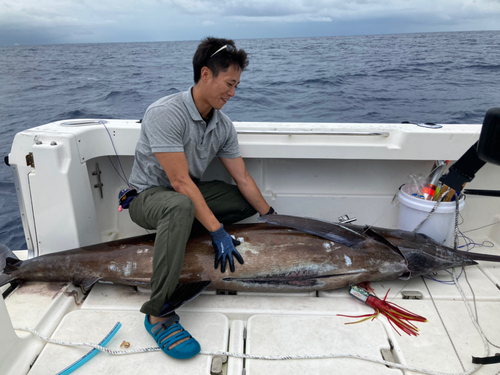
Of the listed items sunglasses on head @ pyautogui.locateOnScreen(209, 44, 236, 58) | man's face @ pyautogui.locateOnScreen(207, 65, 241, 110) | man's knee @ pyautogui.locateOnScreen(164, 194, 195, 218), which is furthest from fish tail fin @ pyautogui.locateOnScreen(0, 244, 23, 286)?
sunglasses on head @ pyautogui.locateOnScreen(209, 44, 236, 58)

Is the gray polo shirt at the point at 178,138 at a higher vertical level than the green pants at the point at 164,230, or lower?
higher

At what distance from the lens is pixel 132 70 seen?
63.4 ft

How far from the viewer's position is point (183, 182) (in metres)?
2.28

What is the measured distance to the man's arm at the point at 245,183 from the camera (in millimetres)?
A: 2775

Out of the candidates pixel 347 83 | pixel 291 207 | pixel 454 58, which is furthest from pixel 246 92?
pixel 454 58

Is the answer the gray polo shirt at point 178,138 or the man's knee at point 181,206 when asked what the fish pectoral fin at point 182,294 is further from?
the gray polo shirt at point 178,138

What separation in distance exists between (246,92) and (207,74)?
937 centimetres

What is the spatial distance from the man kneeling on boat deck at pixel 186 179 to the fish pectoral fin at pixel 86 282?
1.58 feet

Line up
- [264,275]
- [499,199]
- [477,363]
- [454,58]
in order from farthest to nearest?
[454,58], [499,199], [264,275], [477,363]

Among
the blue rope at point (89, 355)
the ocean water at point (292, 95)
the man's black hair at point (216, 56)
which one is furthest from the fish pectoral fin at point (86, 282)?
the ocean water at point (292, 95)

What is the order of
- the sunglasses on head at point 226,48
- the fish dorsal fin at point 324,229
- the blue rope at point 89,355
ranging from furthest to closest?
the fish dorsal fin at point 324,229 < the sunglasses on head at point 226,48 < the blue rope at point 89,355

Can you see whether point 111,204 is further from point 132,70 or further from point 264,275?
point 132,70

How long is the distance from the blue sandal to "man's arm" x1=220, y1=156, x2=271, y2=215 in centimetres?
116

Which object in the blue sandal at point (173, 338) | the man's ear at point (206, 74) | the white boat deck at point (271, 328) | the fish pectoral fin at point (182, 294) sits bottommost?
the white boat deck at point (271, 328)
